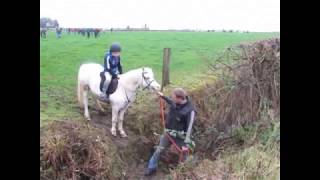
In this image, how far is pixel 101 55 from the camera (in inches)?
187

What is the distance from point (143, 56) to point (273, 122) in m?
1.36

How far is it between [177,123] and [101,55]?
88 centimetres

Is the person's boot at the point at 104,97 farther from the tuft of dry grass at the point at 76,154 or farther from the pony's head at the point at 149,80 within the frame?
the pony's head at the point at 149,80

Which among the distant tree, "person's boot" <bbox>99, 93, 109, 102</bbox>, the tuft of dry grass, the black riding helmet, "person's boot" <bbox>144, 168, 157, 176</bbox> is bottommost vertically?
"person's boot" <bbox>144, 168, 157, 176</bbox>

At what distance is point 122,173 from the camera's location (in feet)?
15.5

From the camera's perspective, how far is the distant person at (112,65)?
15.3 feet

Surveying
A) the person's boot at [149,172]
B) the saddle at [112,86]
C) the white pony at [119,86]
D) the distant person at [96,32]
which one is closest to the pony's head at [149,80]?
the white pony at [119,86]

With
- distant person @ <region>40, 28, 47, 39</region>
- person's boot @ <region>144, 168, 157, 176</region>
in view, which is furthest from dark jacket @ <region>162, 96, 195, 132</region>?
distant person @ <region>40, 28, 47, 39</region>

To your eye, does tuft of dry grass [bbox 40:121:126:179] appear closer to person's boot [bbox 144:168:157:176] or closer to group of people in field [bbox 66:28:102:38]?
person's boot [bbox 144:168:157:176]

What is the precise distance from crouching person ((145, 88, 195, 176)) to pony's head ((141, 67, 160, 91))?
3.4 inches

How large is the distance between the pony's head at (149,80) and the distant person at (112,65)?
217 millimetres

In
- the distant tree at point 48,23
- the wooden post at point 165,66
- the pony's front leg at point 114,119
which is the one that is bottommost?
the pony's front leg at point 114,119

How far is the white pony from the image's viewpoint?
474 cm
